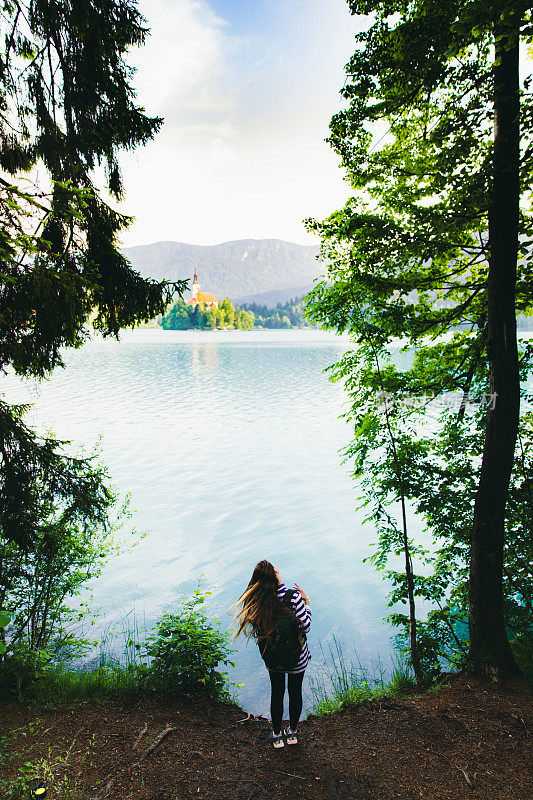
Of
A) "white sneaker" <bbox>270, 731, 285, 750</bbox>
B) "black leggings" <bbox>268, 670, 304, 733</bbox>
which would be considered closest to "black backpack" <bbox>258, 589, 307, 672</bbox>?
"black leggings" <bbox>268, 670, 304, 733</bbox>

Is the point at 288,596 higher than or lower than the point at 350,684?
higher

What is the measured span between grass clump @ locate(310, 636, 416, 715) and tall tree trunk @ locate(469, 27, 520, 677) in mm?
1725

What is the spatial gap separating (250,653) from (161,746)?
434 cm

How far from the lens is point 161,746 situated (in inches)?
152

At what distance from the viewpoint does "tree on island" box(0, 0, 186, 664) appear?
383 centimetres

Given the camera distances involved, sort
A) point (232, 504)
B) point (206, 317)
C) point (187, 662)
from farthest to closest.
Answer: point (206, 317), point (232, 504), point (187, 662)

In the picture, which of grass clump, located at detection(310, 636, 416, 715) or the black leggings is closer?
the black leggings

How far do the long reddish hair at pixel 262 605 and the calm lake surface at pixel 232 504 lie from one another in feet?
10.6

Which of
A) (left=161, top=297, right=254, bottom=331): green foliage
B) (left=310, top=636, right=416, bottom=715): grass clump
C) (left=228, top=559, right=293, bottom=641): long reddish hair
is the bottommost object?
(left=310, top=636, right=416, bottom=715): grass clump

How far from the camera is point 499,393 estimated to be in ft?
15.2

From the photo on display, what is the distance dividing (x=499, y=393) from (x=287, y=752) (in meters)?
4.16

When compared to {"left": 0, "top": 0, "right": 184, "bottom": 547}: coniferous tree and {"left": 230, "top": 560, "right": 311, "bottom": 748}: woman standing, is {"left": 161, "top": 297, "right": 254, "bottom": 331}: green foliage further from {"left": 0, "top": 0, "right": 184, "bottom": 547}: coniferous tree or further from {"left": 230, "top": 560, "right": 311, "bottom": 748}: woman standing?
{"left": 230, "top": 560, "right": 311, "bottom": 748}: woman standing

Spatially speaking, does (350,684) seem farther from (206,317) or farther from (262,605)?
(206,317)

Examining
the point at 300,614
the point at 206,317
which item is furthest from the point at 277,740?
the point at 206,317
